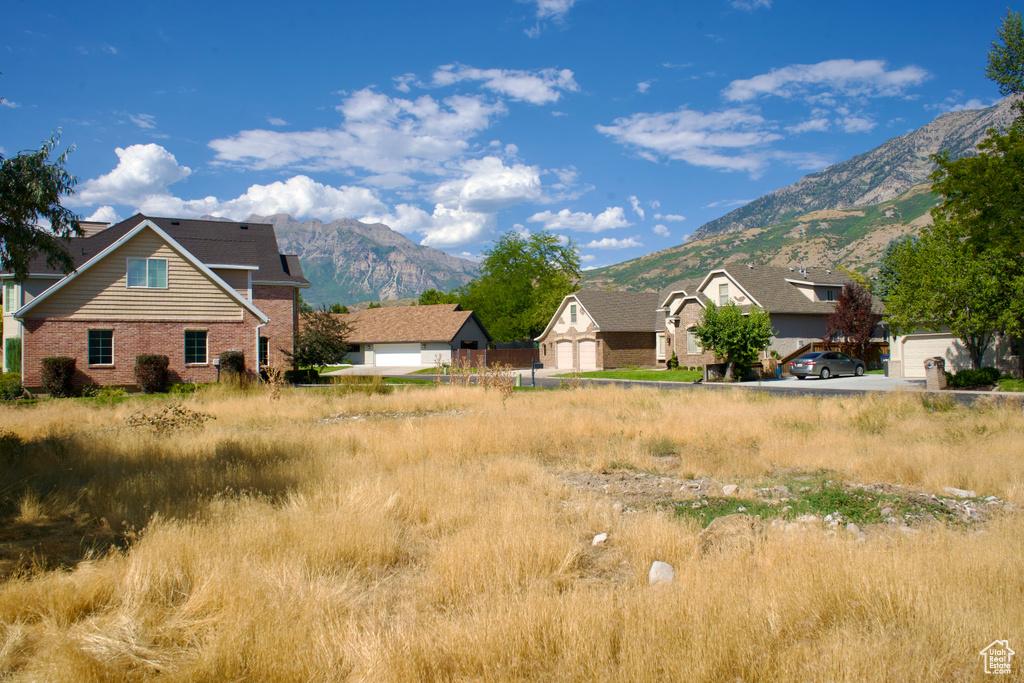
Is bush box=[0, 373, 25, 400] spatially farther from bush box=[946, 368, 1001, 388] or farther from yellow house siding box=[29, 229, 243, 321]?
bush box=[946, 368, 1001, 388]

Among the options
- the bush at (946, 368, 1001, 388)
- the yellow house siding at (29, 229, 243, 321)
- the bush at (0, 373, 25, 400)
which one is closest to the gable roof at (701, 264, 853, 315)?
the bush at (946, 368, 1001, 388)

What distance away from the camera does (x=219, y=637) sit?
3.80 meters

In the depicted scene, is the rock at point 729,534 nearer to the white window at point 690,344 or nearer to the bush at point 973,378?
the bush at point 973,378

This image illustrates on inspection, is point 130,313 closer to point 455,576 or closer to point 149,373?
point 149,373

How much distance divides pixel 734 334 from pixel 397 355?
35398mm

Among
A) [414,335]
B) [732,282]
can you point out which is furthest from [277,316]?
[732,282]

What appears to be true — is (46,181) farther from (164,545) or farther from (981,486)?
(981,486)

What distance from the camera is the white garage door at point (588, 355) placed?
157 ft

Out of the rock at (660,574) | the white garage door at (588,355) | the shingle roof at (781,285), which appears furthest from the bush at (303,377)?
the shingle roof at (781,285)

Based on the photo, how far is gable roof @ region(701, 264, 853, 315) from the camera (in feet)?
137

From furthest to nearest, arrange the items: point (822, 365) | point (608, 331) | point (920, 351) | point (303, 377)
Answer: point (608, 331), point (822, 365), point (920, 351), point (303, 377)

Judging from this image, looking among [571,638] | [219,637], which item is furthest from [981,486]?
[219,637]

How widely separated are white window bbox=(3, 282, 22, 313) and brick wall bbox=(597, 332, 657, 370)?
35.9 meters

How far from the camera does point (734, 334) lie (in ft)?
106
